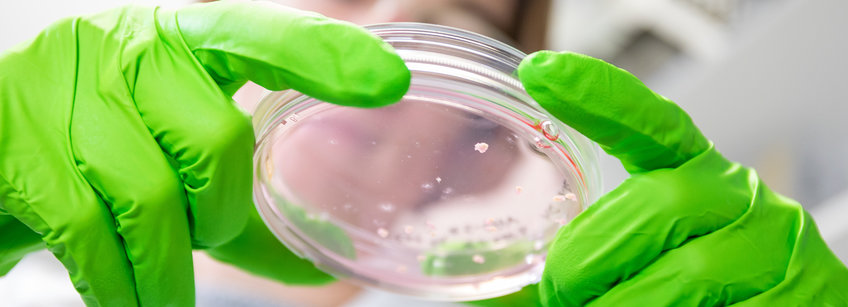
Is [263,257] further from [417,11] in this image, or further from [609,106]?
[609,106]

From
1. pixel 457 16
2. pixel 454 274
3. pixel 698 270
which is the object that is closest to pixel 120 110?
pixel 454 274

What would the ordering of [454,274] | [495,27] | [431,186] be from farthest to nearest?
[495,27]
[454,274]
[431,186]

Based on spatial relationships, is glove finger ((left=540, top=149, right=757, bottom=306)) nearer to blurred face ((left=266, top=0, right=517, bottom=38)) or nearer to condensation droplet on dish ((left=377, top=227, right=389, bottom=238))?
condensation droplet on dish ((left=377, top=227, right=389, bottom=238))

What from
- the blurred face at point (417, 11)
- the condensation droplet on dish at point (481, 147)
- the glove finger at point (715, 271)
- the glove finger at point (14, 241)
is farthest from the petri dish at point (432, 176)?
the blurred face at point (417, 11)

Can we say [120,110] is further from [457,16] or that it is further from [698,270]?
[457,16]

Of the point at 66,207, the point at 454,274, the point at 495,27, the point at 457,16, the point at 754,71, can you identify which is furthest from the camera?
the point at 754,71

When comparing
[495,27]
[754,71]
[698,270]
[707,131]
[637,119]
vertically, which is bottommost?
[707,131]

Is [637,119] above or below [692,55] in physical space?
above
